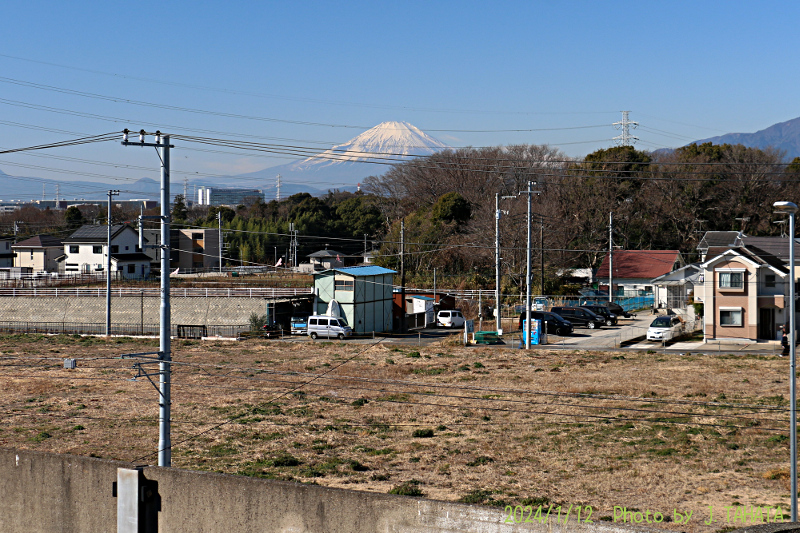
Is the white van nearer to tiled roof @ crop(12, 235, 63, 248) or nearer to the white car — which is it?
the white car

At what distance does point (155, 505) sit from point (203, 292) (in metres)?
37.8

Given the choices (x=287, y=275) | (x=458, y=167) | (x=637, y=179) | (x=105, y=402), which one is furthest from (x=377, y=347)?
(x=458, y=167)

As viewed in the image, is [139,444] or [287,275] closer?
[139,444]

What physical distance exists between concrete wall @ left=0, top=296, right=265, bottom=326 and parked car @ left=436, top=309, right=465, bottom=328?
1184cm

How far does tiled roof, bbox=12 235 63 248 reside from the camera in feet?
242

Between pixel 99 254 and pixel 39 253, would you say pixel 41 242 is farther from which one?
pixel 99 254

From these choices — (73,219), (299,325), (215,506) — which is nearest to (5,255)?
(73,219)

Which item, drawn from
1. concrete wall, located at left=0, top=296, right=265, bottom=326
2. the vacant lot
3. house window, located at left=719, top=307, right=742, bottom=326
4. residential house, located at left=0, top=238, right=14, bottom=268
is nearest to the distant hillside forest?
concrete wall, located at left=0, top=296, right=265, bottom=326

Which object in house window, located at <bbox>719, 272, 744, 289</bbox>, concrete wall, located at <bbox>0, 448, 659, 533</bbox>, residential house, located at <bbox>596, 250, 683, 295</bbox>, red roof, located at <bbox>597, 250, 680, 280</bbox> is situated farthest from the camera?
red roof, located at <bbox>597, 250, 680, 280</bbox>

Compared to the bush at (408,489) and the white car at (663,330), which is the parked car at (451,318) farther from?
the bush at (408,489)

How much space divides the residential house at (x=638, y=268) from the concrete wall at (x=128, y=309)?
29.2 m

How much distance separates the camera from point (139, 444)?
17391 millimetres

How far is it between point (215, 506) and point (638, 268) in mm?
50898

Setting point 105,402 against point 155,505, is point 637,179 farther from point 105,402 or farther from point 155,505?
point 155,505
